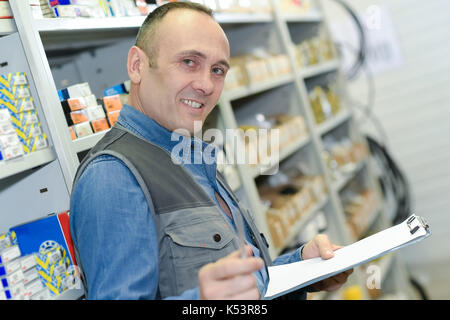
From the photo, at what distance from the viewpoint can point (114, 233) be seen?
1.13 metres

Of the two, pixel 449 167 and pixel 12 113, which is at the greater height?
pixel 12 113

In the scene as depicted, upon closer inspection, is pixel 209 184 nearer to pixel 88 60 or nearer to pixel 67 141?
pixel 67 141

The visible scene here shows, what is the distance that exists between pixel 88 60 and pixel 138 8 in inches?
24.1

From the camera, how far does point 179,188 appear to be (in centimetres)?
131

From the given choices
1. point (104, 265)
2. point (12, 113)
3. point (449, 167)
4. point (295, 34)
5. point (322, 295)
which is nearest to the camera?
point (104, 265)

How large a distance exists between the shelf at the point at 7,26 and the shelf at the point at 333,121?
2.67 metres

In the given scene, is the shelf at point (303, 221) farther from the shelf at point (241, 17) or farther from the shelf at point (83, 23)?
the shelf at point (83, 23)

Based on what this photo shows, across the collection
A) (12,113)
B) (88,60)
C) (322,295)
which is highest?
(88,60)

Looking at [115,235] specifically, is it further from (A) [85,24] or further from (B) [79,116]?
(A) [85,24]

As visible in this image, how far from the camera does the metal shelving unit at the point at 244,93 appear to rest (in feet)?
5.01

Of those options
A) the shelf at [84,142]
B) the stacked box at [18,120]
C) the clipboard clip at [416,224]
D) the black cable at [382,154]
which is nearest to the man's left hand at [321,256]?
the clipboard clip at [416,224]

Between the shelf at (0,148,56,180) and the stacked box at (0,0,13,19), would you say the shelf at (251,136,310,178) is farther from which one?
the stacked box at (0,0,13,19)

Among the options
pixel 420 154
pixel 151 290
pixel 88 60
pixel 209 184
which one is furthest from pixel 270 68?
pixel 420 154

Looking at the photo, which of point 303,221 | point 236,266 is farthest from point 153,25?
point 303,221
